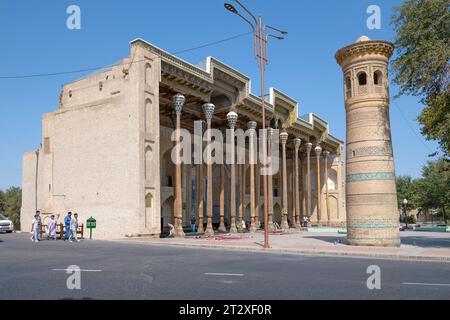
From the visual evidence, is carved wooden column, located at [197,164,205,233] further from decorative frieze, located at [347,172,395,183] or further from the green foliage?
the green foliage

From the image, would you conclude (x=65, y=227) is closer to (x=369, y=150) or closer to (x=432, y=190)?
(x=369, y=150)

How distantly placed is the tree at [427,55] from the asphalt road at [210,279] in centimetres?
849

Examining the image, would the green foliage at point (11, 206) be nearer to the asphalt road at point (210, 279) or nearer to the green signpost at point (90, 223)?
the green signpost at point (90, 223)

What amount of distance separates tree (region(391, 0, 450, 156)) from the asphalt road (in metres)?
8.49

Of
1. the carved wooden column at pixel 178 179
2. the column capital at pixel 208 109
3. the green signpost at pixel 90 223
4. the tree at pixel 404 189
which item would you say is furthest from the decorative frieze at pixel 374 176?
the tree at pixel 404 189

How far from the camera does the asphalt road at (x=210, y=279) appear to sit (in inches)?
316

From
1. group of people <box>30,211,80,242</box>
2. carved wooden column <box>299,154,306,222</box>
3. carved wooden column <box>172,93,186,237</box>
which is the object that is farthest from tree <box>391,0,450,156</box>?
carved wooden column <box>299,154,306,222</box>

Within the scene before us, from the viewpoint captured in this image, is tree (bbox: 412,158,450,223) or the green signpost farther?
tree (bbox: 412,158,450,223)

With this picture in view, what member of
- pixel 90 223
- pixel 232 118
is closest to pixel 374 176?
pixel 90 223

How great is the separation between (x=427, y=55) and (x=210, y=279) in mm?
13784

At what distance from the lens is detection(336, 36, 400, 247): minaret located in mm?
19594

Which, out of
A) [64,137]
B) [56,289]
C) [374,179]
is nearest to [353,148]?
[374,179]

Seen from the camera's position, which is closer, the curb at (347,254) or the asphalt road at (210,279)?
the asphalt road at (210,279)
